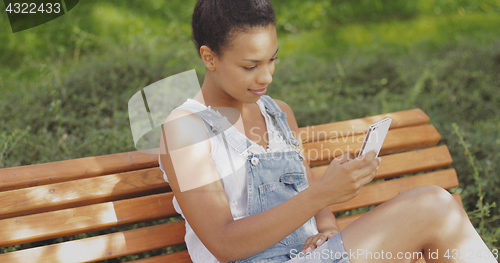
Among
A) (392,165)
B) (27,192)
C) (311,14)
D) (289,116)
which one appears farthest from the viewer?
(311,14)

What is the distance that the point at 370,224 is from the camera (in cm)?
153

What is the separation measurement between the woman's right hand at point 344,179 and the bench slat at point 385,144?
83cm

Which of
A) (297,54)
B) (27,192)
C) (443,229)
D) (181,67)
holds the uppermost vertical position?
(443,229)

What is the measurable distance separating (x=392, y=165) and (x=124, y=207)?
4.80 feet

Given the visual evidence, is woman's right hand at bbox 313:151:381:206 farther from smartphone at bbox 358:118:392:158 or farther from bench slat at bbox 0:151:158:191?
bench slat at bbox 0:151:158:191

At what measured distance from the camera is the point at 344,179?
1.46 m

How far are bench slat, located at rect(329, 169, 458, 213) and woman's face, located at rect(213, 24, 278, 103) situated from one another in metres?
0.92

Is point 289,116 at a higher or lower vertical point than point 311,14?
higher

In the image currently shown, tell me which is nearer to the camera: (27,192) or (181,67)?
(27,192)

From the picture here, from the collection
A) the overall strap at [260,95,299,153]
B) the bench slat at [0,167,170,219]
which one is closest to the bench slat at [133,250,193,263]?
the bench slat at [0,167,170,219]

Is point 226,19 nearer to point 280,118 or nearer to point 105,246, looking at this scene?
point 280,118

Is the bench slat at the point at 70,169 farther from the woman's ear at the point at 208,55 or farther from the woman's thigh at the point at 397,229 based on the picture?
the woman's thigh at the point at 397,229

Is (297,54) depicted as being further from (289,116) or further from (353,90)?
(289,116)

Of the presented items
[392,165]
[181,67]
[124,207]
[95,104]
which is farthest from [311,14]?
[124,207]
